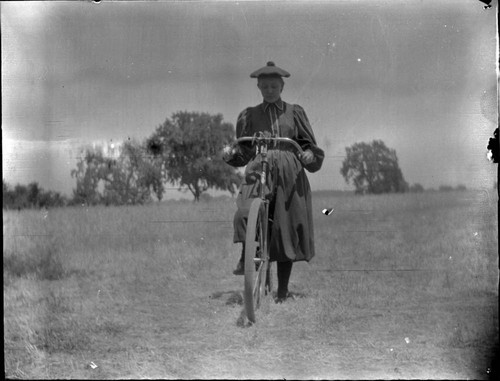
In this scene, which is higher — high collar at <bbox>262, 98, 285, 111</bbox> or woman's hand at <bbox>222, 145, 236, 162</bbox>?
high collar at <bbox>262, 98, 285, 111</bbox>

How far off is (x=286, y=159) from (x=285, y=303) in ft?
3.45

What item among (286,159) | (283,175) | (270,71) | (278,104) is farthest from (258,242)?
(270,71)

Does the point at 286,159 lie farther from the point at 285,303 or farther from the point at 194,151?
the point at 285,303

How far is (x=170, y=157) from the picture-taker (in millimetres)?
4473

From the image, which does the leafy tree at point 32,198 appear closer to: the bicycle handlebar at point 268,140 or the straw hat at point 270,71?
the bicycle handlebar at point 268,140

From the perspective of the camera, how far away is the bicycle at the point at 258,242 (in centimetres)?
386

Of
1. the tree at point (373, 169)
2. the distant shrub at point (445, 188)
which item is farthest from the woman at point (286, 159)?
the distant shrub at point (445, 188)

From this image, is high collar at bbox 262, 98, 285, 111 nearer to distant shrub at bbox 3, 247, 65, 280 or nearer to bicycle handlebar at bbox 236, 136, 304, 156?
bicycle handlebar at bbox 236, 136, 304, 156

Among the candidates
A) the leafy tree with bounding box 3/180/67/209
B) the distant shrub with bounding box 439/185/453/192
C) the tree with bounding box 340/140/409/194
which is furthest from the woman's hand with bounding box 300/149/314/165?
the leafy tree with bounding box 3/180/67/209

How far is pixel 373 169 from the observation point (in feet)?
14.4

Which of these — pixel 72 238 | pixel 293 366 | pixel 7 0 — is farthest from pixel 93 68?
pixel 293 366

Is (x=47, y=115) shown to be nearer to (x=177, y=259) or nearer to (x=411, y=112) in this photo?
(x=177, y=259)

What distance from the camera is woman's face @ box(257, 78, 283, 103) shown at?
434 centimetres

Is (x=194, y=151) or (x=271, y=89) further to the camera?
(x=194, y=151)
